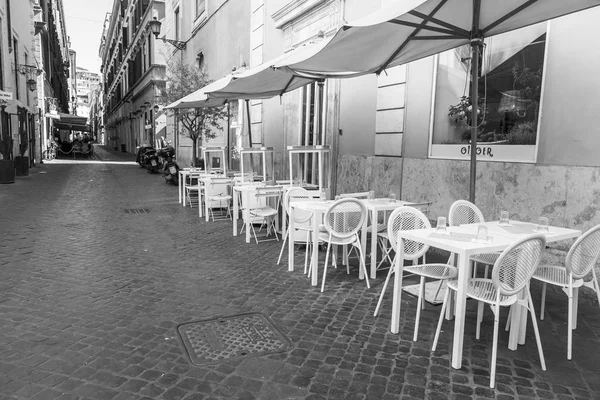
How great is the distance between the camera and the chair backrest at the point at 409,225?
368cm

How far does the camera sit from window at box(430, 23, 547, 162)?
516cm

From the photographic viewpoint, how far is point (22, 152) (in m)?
17.8

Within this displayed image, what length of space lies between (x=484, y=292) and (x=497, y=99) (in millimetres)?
3472

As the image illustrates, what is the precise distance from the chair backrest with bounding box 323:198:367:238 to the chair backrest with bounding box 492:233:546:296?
1.86 meters

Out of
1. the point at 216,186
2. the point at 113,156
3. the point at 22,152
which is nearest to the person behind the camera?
the point at 216,186

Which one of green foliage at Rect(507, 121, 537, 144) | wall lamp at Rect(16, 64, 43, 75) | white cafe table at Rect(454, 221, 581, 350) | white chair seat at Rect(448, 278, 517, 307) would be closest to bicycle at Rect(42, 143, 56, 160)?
wall lamp at Rect(16, 64, 43, 75)

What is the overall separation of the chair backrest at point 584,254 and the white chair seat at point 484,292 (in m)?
0.52

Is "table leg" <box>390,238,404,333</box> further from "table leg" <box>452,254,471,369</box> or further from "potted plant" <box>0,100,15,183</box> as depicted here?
"potted plant" <box>0,100,15,183</box>

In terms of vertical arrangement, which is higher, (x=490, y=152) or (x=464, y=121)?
(x=464, y=121)

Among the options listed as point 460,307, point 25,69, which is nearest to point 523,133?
point 460,307

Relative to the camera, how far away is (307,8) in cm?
955

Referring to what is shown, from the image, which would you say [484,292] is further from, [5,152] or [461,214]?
[5,152]

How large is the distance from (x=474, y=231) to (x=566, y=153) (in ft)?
6.45

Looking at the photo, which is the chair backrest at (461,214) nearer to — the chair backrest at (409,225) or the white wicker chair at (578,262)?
the chair backrest at (409,225)
